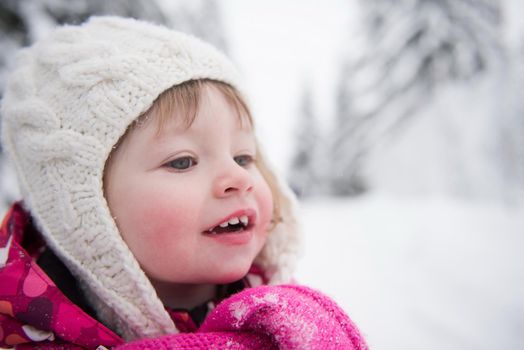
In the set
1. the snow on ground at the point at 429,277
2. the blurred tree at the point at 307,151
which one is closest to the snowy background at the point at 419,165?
the snow on ground at the point at 429,277

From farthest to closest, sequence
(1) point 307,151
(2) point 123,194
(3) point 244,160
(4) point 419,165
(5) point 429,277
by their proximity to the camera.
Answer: (1) point 307,151
(4) point 419,165
(5) point 429,277
(3) point 244,160
(2) point 123,194

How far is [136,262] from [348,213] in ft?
17.4

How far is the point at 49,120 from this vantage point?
109 cm

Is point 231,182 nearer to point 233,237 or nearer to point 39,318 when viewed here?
point 233,237

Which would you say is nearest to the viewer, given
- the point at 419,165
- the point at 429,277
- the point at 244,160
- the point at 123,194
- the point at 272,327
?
the point at 272,327

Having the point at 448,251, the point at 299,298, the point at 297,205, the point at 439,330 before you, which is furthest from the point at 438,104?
Result: the point at 299,298

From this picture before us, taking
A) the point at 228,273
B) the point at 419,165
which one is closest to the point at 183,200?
the point at 228,273

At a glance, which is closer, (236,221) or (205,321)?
(205,321)

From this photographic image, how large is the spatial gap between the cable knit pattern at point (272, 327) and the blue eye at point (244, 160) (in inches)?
19.7

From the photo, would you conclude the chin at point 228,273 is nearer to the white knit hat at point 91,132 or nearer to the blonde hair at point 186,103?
the white knit hat at point 91,132

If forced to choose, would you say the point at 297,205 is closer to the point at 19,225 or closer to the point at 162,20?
the point at 19,225

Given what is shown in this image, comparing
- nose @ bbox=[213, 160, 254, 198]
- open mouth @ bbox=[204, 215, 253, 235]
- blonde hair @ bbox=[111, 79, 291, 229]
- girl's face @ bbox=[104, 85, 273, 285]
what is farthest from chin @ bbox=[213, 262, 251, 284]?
blonde hair @ bbox=[111, 79, 291, 229]

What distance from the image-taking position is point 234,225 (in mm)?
1132

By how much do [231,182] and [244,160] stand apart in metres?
0.25
